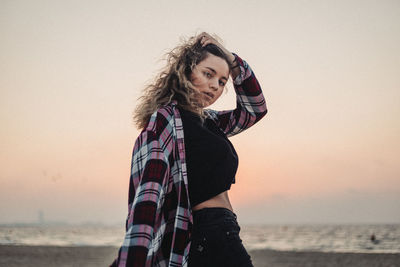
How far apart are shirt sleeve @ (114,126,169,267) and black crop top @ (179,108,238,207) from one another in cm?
20

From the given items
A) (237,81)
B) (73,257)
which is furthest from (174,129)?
(73,257)

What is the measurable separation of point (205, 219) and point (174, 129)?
0.41 meters

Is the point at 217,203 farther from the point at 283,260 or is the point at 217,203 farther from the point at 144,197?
the point at 283,260

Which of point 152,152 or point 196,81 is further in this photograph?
point 196,81

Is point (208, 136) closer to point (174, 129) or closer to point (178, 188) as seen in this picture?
point (174, 129)

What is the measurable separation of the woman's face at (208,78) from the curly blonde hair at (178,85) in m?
0.03

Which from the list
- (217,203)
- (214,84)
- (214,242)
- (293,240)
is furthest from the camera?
(293,240)

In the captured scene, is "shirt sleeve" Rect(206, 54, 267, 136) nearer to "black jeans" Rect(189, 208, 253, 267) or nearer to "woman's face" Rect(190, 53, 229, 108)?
"woman's face" Rect(190, 53, 229, 108)

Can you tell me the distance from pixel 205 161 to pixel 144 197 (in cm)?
43

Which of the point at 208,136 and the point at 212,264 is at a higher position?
the point at 208,136

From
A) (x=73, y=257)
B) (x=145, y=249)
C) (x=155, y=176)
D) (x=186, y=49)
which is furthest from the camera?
(x=73, y=257)

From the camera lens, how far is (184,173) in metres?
1.73

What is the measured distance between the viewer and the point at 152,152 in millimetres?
1623

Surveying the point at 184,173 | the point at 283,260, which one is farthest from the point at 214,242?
the point at 283,260
